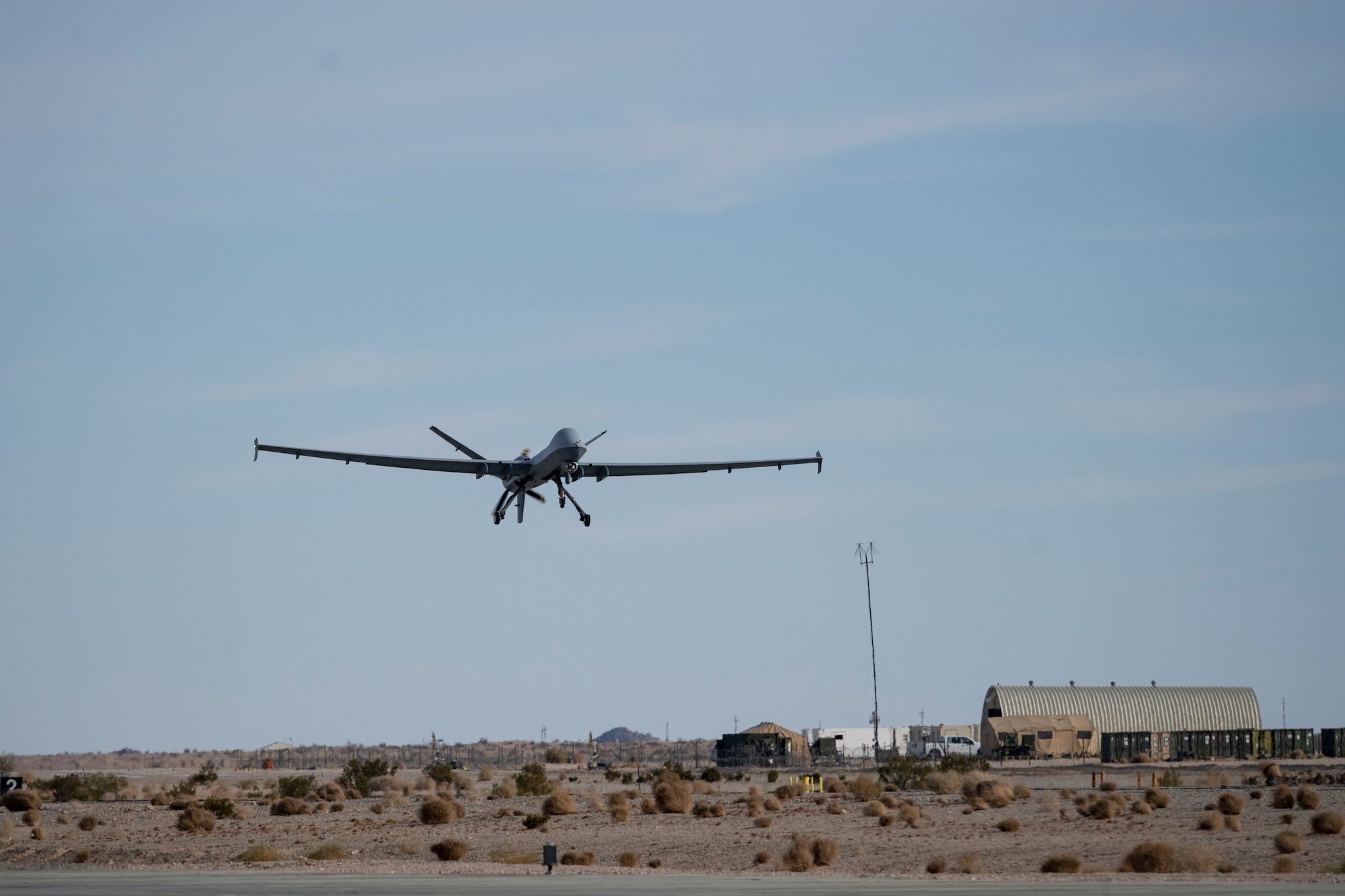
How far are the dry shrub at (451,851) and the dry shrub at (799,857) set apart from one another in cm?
1031

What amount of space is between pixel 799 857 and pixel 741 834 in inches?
311

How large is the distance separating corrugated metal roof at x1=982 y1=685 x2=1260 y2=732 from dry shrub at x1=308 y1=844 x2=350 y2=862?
78.7 metres

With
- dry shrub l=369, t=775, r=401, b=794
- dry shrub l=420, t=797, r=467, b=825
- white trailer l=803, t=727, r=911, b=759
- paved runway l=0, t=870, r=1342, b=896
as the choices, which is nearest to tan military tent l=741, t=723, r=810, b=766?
white trailer l=803, t=727, r=911, b=759

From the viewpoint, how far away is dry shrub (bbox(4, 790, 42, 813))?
6562 centimetres

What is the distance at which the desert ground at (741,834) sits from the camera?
141ft

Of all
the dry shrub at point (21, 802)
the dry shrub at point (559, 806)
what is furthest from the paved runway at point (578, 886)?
the dry shrub at point (21, 802)

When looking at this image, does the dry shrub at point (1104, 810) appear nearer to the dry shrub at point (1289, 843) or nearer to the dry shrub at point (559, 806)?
the dry shrub at point (1289, 843)

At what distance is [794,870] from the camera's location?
142ft

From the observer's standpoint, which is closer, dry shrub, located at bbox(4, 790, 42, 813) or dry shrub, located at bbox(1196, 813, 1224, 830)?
dry shrub, located at bbox(1196, 813, 1224, 830)

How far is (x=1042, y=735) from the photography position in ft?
371

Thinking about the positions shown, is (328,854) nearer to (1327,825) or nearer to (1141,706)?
(1327,825)

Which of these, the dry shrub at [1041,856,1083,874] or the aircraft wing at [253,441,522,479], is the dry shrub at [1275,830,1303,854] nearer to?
the dry shrub at [1041,856,1083,874]

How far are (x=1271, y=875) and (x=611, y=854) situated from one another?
20.1 meters

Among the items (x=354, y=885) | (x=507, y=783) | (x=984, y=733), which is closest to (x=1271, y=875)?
(x=354, y=885)
